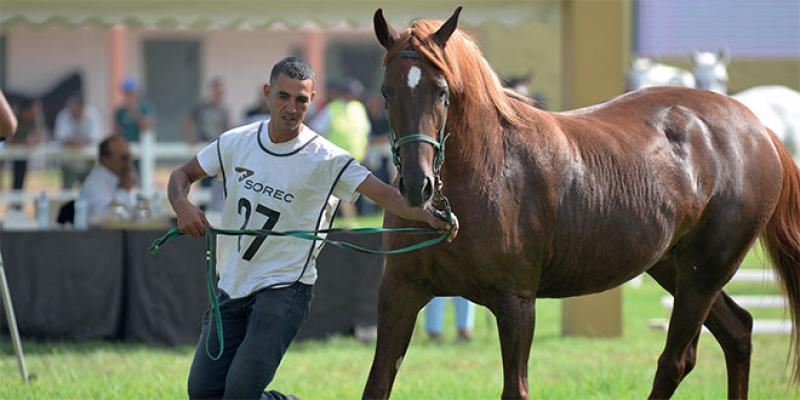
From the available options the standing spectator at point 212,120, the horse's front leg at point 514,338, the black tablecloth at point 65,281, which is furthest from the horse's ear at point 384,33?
the standing spectator at point 212,120

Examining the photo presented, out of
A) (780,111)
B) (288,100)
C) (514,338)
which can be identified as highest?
(288,100)

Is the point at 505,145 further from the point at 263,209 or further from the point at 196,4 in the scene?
the point at 196,4

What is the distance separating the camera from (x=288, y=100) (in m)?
5.23

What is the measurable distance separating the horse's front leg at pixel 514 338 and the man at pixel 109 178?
614cm

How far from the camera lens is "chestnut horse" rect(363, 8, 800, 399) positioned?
5.17 meters

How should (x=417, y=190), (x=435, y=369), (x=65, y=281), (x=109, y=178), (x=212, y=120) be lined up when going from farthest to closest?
(x=212, y=120)
(x=109, y=178)
(x=65, y=281)
(x=435, y=369)
(x=417, y=190)

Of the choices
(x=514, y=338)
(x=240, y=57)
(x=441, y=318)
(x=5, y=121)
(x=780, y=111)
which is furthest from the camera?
(x=240, y=57)

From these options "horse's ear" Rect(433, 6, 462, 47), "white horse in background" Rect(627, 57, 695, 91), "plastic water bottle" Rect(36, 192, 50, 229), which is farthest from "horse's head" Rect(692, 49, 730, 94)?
"horse's ear" Rect(433, 6, 462, 47)

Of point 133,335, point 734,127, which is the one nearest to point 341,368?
point 133,335

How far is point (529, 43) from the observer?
94.9ft

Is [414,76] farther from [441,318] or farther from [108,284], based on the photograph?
[441,318]

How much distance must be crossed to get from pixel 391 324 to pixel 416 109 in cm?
110

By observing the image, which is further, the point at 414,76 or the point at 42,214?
the point at 42,214

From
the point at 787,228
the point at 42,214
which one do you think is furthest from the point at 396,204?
the point at 42,214
